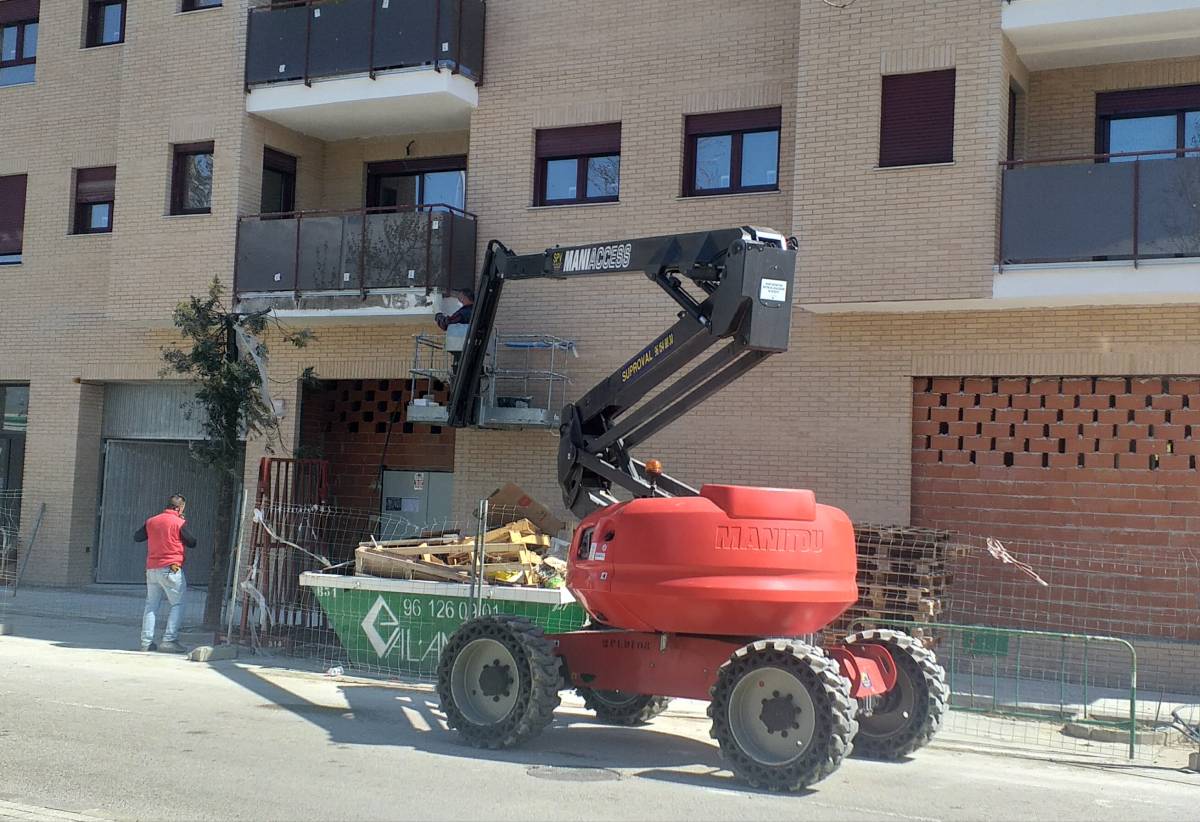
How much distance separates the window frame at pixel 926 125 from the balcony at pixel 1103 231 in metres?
0.76

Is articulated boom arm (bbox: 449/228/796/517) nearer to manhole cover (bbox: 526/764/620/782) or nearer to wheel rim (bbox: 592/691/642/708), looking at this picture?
wheel rim (bbox: 592/691/642/708)

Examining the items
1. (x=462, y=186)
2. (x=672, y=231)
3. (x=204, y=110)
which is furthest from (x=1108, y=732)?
(x=204, y=110)

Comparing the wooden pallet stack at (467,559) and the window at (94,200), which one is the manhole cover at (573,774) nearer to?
the wooden pallet stack at (467,559)

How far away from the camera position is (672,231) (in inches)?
649

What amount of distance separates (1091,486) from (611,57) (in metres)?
8.21

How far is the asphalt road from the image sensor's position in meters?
7.80

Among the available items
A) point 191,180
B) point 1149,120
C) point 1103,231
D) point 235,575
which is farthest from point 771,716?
point 191,180

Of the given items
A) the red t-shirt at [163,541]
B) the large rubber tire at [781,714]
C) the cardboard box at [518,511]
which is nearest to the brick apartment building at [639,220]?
the cardboard box at [518,511]

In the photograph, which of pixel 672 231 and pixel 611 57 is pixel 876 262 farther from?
pixel 611 57

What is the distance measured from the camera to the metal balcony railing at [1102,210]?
43.5 ft

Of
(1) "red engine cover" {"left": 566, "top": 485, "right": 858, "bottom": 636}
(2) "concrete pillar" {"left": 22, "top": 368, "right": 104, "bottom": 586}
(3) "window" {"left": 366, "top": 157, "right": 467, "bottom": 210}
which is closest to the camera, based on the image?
(1) "red engine cover" {"left": 566, "top": 485, "right": 858, "bottom": 636}

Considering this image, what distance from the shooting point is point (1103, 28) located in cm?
1412

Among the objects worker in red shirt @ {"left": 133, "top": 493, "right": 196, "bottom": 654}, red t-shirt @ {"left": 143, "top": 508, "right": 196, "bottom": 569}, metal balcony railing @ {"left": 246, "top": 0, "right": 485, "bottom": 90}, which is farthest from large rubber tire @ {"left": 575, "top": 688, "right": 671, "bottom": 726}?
metal balcony railing @ {"left": 246, "top": 0, "right": 485, "bottom": 90}

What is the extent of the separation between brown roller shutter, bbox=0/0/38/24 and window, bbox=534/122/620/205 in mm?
10447
